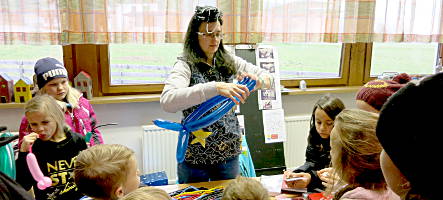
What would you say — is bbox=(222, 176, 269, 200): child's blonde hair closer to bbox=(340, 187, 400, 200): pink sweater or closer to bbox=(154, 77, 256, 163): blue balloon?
bbox=(340, 187, 400, 200): pink sweater

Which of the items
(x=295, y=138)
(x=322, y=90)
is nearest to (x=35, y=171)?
(x=295, y=138)

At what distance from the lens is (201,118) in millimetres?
1722

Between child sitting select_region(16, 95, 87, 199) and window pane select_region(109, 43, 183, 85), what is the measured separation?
132 cm

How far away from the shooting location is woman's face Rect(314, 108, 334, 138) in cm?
201

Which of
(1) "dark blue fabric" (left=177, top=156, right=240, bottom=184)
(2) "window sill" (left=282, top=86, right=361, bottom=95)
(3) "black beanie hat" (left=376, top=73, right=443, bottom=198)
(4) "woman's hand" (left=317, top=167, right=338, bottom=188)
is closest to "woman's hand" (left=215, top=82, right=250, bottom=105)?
(1) "dark blue fabric" (left=177, top=156, right=240, bottom=184)

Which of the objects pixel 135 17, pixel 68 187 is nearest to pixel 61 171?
pixel 68 187

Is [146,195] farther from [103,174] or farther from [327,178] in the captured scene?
[327,178]

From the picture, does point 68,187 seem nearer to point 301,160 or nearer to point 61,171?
point 61,171

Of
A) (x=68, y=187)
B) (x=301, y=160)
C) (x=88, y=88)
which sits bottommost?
(x=301, y=160)

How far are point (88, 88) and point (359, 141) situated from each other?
238cm

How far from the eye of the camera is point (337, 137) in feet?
4.11

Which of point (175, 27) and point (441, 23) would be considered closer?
point (175, 27)

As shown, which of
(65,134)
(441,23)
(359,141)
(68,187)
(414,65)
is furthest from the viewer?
(414,65)

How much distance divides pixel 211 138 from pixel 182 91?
0.34 m
